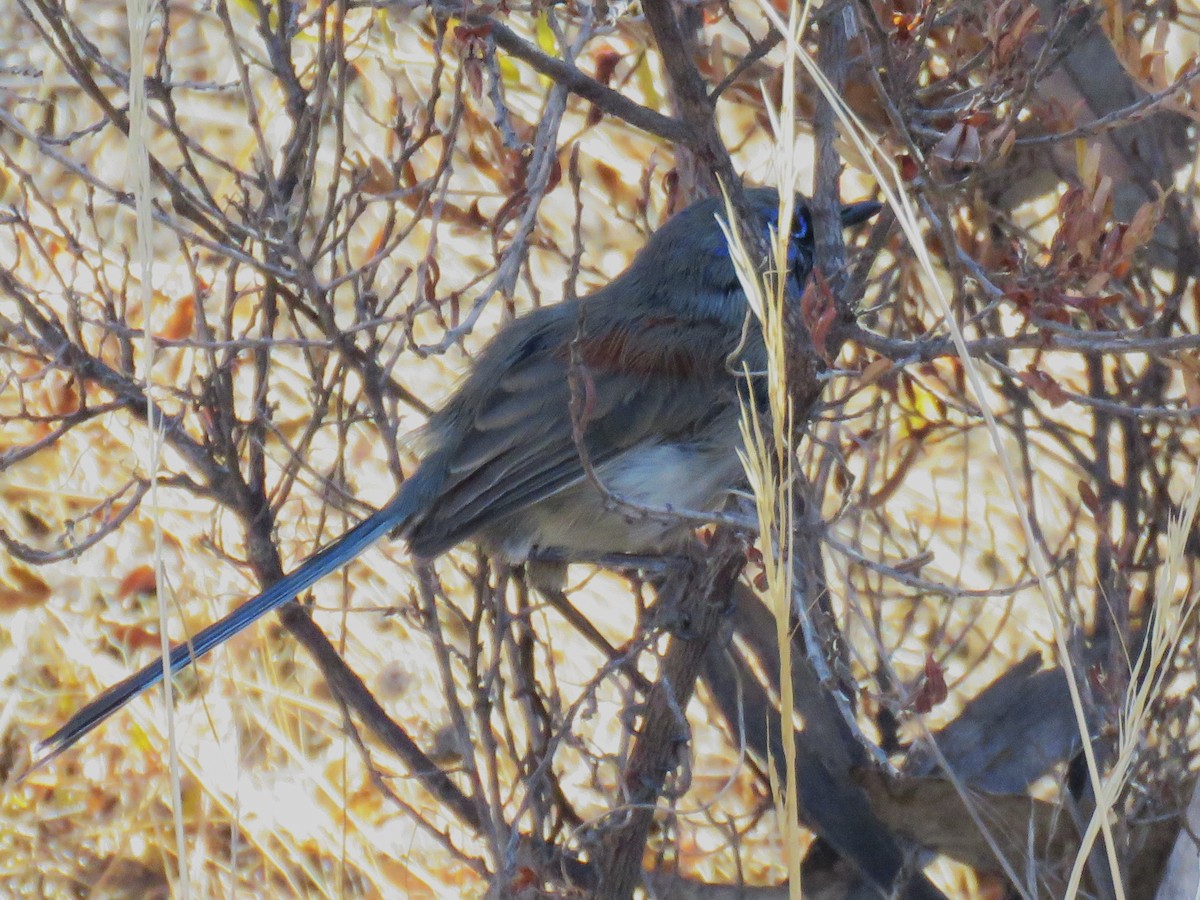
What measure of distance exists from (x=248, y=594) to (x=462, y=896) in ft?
4.38

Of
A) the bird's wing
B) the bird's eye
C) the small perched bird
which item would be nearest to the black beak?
the small perched bird

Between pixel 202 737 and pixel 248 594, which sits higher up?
pixel 248 594

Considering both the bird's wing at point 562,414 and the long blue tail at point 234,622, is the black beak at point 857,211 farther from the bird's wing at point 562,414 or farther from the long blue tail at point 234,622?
the long blue tail at point 234,622

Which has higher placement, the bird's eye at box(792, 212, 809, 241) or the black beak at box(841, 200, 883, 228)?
the bird's eye at box(792, 212, 809, 241)

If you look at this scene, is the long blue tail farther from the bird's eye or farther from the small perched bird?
the bird's eye

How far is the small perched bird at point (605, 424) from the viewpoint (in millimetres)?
3734

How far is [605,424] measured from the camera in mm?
3818

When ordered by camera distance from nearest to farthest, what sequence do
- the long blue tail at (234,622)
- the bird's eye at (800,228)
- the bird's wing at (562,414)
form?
the long blue tail at (234,622)
the bird's wing at (562,414)
the bird's eye at (800,228)

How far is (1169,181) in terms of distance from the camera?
4.12 m

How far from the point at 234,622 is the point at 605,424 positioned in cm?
114

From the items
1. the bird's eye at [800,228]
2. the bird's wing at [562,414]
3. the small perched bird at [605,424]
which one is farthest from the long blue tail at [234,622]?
the bird's eye at [800,228]

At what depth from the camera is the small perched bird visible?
12.3 feet

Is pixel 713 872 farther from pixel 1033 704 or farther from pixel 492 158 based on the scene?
pixel 492 158

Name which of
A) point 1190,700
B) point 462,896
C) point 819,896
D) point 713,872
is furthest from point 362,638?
point 1190,700
